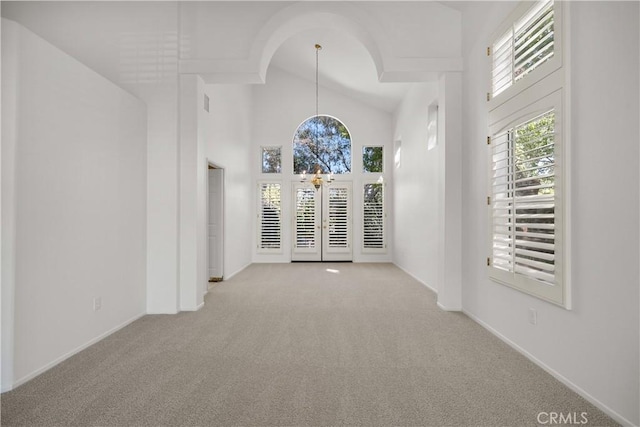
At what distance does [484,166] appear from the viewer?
3.56 m

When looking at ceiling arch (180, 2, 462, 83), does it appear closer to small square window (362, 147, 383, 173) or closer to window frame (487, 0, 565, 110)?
window frame (487, 0, 565, 110)

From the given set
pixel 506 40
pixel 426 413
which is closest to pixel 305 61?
pixel 506 40

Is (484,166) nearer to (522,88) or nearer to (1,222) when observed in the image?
(522,88)

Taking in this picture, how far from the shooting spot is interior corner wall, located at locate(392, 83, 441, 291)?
5.65 meters

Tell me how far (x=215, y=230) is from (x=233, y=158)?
1568 millimetres

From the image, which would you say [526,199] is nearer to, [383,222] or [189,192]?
[189,192]

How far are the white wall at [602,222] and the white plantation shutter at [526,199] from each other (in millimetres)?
229

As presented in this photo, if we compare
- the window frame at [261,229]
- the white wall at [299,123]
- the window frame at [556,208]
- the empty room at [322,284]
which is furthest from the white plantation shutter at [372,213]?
the window frame at [556,208]

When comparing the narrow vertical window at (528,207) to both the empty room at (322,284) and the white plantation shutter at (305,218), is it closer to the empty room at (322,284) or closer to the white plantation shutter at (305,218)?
the empty room at (322,284)

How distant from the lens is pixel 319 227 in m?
8.99

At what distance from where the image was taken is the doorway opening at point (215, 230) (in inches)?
246

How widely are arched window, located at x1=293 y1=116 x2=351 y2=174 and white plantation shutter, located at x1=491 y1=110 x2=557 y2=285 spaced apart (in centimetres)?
590

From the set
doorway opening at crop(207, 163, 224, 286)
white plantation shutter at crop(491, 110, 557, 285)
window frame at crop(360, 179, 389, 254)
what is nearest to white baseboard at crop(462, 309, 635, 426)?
white plantation shutter at crop(491, 110, 557, 285)

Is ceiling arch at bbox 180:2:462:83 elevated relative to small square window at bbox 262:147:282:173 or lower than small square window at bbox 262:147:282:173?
elevated
